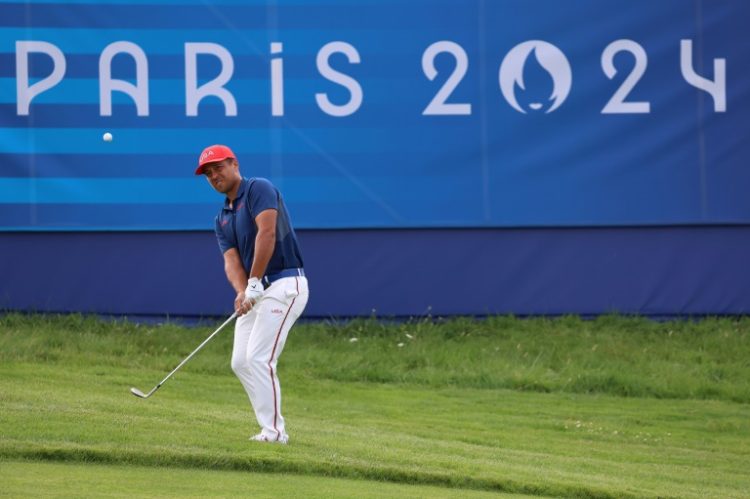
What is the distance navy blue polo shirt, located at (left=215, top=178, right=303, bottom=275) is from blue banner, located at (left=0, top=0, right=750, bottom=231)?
19.1 feet

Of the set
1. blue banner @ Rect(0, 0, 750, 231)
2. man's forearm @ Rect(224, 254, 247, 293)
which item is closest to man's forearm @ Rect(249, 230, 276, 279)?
man's forearm @ Rect(224, 254, 247, 293)

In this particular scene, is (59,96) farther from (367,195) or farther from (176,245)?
(367,195)

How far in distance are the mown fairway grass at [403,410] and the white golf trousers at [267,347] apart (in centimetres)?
29

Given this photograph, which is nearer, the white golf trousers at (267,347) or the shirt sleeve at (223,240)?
the white golf trousers at (267,347)

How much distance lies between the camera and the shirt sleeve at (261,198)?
30.1 feet

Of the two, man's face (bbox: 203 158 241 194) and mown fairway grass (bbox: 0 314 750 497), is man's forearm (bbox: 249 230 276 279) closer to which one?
man's face (bbox: 203 158 241 194)

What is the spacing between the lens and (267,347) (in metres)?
9.12

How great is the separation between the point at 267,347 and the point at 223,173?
3.80ft

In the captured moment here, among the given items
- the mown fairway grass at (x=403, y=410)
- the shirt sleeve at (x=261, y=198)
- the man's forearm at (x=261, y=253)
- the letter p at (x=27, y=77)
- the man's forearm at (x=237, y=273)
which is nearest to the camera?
the mown fairway grass at (x=403, y=410)

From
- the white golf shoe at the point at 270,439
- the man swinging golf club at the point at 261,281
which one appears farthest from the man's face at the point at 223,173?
the white golf shoe at the point at 270,439

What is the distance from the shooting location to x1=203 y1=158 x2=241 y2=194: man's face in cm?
921

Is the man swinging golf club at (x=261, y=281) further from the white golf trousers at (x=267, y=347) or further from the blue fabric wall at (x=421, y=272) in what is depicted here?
the blue fabric wall at (x=421, y=272)

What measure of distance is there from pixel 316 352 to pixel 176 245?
6.38 ft

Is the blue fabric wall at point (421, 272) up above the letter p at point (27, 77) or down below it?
below
